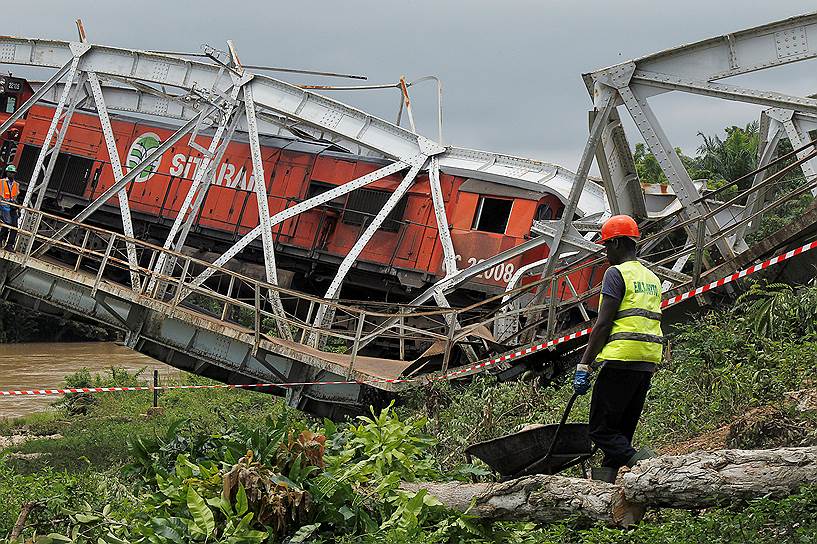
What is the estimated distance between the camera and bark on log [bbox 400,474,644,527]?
5992 mm

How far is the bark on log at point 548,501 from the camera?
599cm

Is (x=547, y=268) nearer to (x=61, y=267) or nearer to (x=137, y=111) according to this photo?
(x=61, y=267)

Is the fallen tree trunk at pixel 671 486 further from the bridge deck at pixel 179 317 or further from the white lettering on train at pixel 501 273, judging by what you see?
the white lettering on train at pixel 501 273

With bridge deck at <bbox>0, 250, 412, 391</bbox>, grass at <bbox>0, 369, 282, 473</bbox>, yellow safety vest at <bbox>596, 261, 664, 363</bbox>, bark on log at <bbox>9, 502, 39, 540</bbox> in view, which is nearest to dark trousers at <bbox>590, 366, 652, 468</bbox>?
yellow safety vest at <bbox>596, 261, 664, 363</bbox>

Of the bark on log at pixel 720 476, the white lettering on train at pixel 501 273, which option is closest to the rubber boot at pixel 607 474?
the bark on log at pixel 720 476

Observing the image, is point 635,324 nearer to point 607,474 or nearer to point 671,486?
point 607,474

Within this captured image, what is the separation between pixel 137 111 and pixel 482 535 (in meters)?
17.8

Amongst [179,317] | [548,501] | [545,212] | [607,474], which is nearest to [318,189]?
[545,212]

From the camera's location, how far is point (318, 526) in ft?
20.8

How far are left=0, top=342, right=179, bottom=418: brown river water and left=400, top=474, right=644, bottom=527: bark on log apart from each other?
62.5 feet

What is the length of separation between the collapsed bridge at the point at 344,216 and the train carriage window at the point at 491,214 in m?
0.03

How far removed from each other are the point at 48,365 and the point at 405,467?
29.3 m

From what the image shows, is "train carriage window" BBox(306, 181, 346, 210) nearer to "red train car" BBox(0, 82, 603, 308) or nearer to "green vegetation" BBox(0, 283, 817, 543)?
"red train car" BBox(0, 82, 603, 308)

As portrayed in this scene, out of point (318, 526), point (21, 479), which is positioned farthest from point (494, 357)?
point (318, 526)
